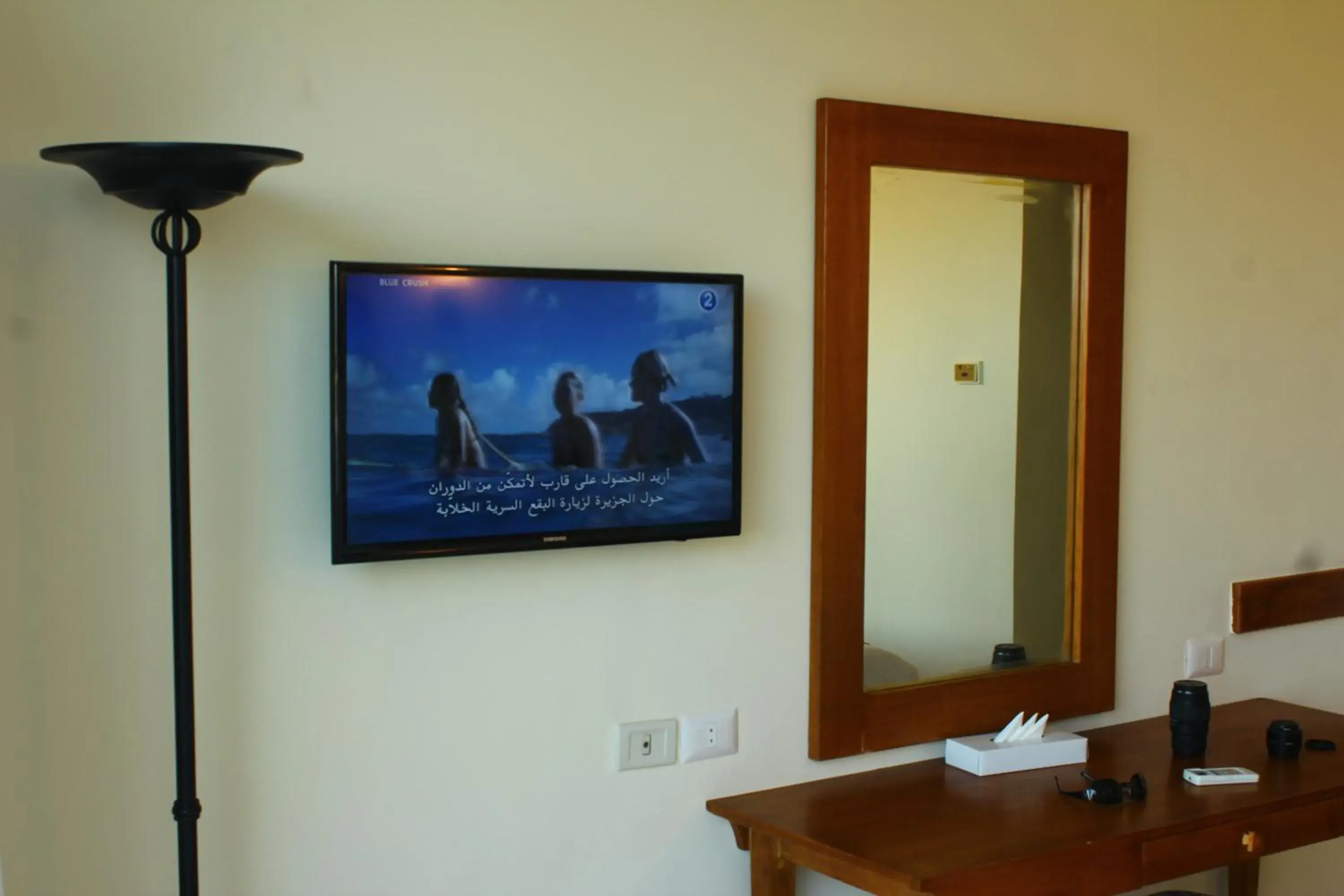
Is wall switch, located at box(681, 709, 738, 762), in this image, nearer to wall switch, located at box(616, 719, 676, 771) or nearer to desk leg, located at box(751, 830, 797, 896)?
wall switch, located at box(616, 719, 676, 771)

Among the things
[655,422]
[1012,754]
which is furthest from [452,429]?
[1012,754]

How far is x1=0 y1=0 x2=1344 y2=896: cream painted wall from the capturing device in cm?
188

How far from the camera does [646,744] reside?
7.82ft

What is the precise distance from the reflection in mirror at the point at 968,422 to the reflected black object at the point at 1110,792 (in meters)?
0.37

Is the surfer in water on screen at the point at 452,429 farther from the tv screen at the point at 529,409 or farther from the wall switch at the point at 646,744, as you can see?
the wall switch at the point at 646,744

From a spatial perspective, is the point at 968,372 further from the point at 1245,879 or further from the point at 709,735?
the point at 1245,879

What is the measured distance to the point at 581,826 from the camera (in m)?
2.34

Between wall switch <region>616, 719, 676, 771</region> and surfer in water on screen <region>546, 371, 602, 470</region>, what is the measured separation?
48 centimetres

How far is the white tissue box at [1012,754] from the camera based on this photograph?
261 cm

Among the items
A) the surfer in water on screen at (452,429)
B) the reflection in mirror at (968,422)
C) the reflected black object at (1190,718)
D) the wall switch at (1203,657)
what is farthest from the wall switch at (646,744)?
the wall switch at (1203,657)

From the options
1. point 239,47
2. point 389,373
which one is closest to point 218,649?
point 389,373

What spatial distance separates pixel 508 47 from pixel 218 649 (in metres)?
1.02

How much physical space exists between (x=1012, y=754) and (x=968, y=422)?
64 cm

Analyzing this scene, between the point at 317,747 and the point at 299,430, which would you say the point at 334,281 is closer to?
the point at 299,430
